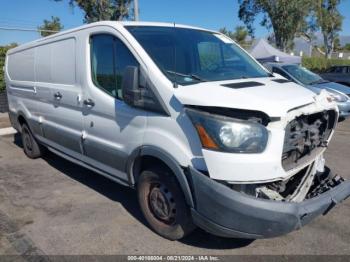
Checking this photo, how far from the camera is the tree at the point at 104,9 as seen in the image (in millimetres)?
22312

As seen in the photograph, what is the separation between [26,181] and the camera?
17.6ft

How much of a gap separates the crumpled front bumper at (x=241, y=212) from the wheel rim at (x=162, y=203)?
1.48ft

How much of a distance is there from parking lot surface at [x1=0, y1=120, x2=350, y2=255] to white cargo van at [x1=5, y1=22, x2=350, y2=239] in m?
0.29

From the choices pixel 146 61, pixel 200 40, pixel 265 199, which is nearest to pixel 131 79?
pixel 146 61

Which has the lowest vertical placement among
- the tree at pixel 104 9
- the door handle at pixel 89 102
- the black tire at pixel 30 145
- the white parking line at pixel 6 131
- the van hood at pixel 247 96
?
the white parking line at pixel 6 131

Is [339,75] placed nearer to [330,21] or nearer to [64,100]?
[64,100]

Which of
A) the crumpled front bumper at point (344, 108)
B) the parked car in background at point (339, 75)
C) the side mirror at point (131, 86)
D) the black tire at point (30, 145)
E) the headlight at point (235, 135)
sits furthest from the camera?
the parked car in background at point (339, 75)

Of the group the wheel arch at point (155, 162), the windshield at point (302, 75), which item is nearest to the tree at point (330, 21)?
the windshield at point (302, 75)

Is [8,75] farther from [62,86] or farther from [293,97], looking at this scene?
[293,97]

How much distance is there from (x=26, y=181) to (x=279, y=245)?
378 cm

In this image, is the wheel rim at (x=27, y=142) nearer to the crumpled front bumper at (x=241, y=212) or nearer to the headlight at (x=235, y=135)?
the crumpled front bumper at (x=241, y=212)

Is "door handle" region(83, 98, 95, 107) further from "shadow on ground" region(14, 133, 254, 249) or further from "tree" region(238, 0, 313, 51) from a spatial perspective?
"tree" region(238, 0, 313, 51)

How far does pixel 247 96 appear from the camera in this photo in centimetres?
287

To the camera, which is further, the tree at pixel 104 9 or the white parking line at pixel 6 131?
the tree at pixel 104 9
